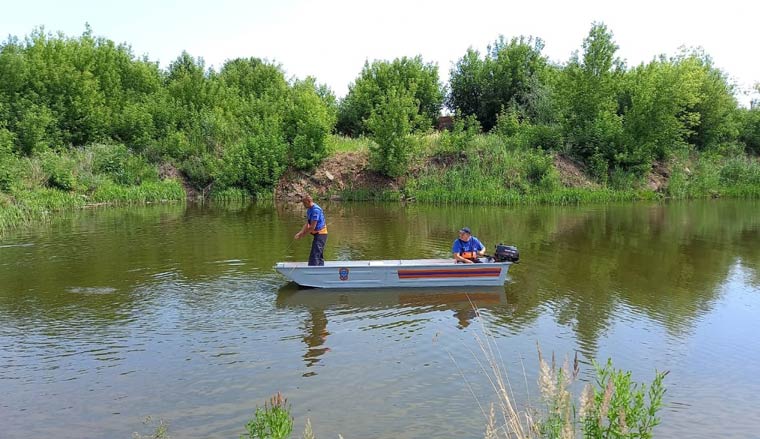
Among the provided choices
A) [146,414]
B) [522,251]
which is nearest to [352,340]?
[146,414]

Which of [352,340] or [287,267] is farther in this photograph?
[287,267]

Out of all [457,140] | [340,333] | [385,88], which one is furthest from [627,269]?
[385,88]

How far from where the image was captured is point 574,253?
17.8m

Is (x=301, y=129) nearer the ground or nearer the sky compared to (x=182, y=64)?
nearer the ground

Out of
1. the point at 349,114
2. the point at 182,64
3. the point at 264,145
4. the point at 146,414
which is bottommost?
the point at 146,414

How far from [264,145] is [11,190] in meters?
15.5

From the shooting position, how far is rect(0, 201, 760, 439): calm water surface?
23.4ft

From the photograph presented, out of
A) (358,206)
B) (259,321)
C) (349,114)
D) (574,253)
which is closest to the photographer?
(259,321)

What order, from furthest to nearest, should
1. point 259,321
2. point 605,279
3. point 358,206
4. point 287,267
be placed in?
point 358,206
point 605,279
point 287,267
point 259,321

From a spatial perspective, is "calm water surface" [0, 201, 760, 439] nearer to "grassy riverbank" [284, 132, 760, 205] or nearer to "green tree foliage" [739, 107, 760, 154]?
"grassy riverbank" [284, 132, 760, 205]

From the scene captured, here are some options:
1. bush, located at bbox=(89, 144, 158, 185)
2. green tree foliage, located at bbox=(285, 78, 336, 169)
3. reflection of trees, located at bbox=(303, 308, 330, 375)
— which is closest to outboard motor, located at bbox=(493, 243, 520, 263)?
reflection of trees, located at bbox=(303, 308, 330, 375)

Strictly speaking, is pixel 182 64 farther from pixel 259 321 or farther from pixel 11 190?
pixel 259 321

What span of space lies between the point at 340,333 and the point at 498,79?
39.9 meters

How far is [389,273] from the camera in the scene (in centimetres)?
1302
